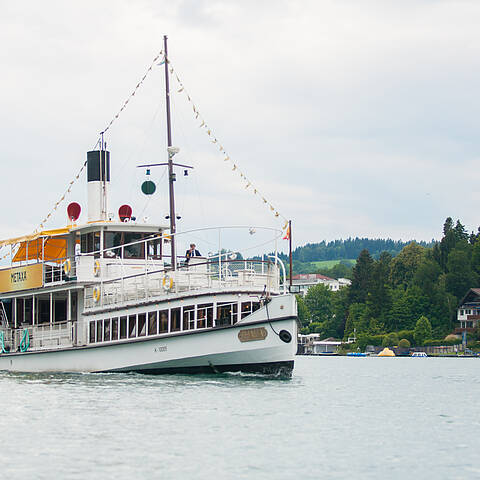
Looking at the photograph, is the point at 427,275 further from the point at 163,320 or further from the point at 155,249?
the point at 163,320

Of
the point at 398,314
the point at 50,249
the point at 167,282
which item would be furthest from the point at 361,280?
the point at 167,282

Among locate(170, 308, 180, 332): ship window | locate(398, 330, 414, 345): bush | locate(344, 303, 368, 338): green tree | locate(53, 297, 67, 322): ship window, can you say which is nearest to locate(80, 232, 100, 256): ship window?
locate(53, 297, 67, 322): ship window

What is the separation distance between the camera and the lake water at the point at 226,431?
59.5 ft

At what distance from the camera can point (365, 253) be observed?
495 feet

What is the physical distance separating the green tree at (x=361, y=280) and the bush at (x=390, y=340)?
17.5 m

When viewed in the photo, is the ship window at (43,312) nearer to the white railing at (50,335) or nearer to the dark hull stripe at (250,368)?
the white railing at (50,335)

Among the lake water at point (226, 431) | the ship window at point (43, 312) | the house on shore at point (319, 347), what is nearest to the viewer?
the lake water at point (226, 431)

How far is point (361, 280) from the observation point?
148875 millimetres

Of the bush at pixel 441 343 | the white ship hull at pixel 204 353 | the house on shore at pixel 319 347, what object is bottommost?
the house on shore at pixel 319 347

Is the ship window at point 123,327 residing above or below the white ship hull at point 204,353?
above

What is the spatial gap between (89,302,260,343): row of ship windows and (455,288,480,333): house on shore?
93.6 metres

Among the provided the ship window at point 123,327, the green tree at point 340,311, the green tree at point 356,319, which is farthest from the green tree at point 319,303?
the ship window at point 123,327

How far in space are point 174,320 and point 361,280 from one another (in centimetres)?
11703

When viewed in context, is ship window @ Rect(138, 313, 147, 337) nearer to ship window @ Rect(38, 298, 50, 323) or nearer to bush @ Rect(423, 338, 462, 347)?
ship window @ Rect(38, 298, 50, 323)
